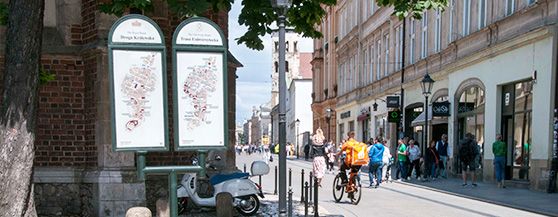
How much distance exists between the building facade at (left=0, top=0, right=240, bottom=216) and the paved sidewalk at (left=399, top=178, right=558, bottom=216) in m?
7.68

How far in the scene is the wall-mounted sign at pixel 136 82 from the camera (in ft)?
19.0

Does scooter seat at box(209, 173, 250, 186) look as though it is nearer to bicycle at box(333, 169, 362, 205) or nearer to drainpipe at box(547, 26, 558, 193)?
bicycle at box(333, 169, 362, 205)

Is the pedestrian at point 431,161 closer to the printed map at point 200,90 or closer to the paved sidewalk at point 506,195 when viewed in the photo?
the paved sidewalk at point 506,195

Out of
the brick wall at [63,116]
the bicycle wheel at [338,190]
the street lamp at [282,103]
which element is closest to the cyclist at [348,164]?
the bicycle wheel at [338,190]

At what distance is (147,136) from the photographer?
235 inches

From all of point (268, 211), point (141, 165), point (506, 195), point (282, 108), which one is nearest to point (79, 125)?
point (268, 211)

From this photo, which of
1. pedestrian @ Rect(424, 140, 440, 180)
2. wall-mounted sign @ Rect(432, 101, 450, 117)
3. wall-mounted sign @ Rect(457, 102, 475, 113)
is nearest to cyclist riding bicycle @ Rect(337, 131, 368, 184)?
pedestrian @ Rect(424, 140, 440, 180)

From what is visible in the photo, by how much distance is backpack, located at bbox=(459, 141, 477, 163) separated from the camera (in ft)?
61.6

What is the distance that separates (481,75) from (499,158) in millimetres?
4176

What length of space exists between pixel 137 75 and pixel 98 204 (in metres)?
4.52

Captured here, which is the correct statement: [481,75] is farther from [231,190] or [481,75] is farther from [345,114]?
[345,114]

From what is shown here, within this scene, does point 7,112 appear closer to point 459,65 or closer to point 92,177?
point 92,177

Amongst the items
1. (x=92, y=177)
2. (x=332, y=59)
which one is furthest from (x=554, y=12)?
(x=332, y=59)

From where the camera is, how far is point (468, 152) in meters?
18.8
